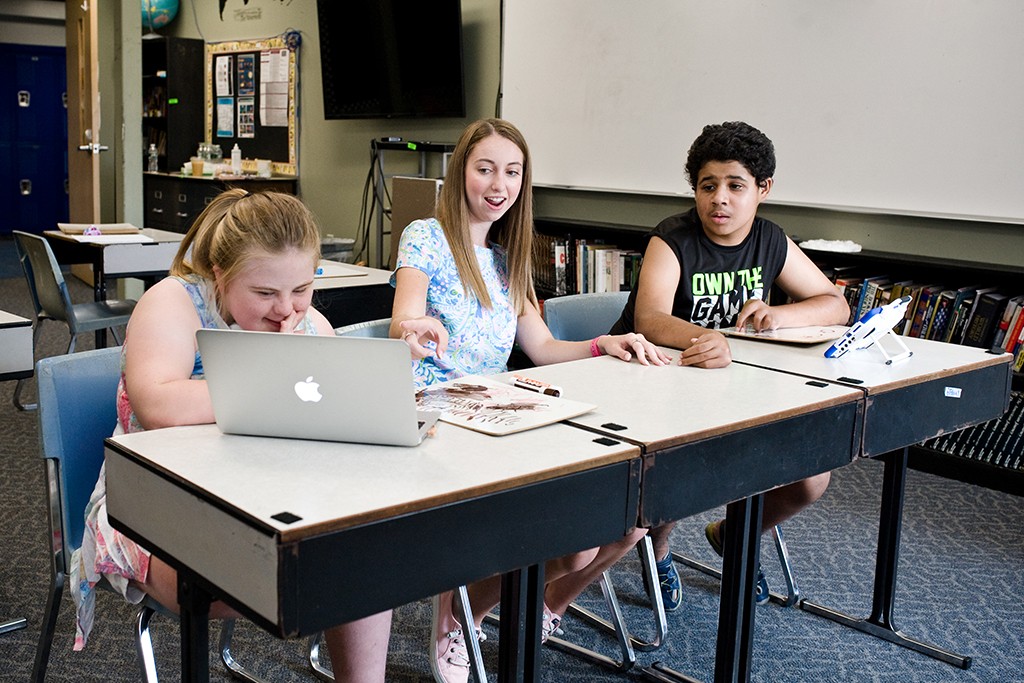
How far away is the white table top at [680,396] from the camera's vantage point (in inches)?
59.0

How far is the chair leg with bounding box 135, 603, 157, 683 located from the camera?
151 centimetres

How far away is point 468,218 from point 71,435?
91 cm

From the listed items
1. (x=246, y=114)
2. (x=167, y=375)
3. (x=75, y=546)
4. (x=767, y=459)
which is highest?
(x=246, y=114)

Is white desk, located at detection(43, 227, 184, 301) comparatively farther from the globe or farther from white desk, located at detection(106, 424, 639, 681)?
the globe

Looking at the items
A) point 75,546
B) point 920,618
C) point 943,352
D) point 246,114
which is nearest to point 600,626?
point 920,618

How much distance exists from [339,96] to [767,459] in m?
5.40

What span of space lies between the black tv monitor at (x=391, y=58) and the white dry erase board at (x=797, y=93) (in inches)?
15.5

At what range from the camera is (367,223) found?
6.57m

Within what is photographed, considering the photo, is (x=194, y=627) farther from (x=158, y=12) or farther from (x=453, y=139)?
(x=158, y=12)

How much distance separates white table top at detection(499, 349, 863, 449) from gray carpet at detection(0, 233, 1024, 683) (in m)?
0.68

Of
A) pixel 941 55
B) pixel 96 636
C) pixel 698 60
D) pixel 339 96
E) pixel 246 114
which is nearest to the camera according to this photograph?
pixel 96 636

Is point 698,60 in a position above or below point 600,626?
above

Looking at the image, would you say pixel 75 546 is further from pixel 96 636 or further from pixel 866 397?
pixel 866 397

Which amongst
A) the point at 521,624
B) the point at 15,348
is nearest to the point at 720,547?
the point at 521,624
